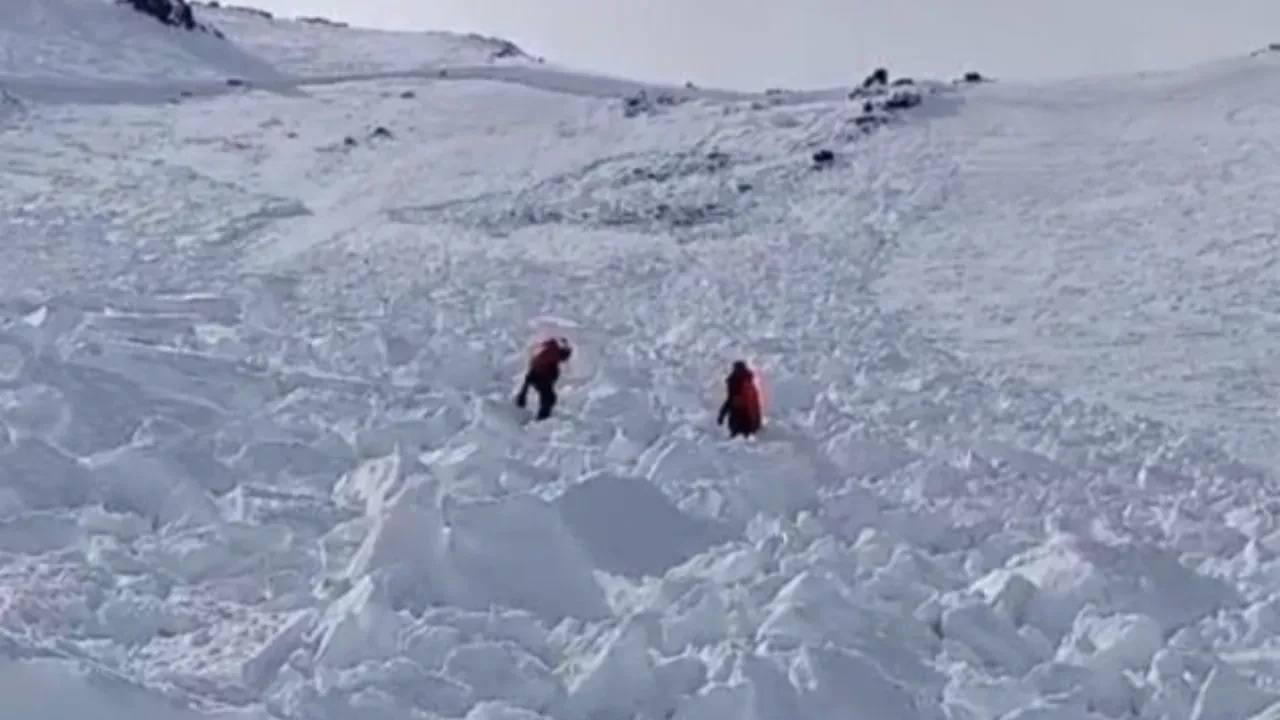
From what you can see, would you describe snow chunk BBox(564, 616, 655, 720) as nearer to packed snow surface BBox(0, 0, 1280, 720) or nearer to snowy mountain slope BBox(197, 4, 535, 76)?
packed snow surface BBox(0, 0, 1280, 720)

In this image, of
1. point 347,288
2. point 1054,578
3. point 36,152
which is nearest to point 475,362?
point 347,288

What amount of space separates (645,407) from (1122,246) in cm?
909

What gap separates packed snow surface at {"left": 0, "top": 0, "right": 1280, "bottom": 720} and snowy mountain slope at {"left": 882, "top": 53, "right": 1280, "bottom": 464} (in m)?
0.07

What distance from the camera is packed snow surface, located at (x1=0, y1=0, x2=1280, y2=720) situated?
37.5 feet

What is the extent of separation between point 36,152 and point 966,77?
1330 cm

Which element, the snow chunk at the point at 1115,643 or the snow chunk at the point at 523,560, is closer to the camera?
the snow chunk at the point at 1115,643

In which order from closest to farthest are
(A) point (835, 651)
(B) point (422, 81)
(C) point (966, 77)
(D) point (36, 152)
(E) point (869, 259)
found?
(A) point (835, 651), (E) point (869, 259), (D) point (36, 152), (C) point (966, 77), (B) point (422, 81)

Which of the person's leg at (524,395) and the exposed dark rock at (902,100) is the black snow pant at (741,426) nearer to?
the person's leg at (524,395)

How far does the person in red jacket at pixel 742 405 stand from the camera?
16844 millimetres

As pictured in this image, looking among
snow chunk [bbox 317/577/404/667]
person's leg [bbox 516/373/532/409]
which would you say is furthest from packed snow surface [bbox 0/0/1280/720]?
person's leg [bbox 516/373/532/409]

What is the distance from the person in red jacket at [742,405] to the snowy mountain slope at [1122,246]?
136 inches

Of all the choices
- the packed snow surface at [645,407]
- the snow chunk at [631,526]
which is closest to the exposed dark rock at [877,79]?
the packed snow surface at [645,407]

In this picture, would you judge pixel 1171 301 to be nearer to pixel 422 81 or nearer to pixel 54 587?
pixel 54 587

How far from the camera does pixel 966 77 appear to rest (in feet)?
115
